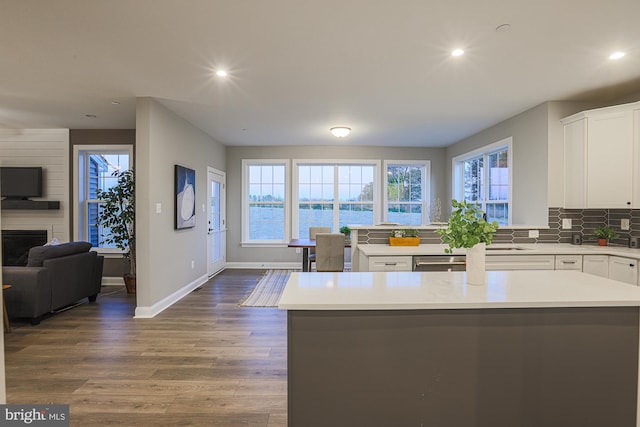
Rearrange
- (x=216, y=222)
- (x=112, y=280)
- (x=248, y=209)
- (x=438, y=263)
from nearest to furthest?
(x=438, y=263) < (x=112, y=280) < (x=216, y=222) < (x=248, y=209)

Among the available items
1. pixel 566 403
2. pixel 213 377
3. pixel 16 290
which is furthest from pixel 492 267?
pixel 16 290

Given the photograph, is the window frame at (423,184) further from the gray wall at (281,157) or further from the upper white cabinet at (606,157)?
the upper white cabinet at (606,157)

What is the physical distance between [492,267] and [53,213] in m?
6.39

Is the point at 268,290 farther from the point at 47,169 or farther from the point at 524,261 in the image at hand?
the point at 47,169

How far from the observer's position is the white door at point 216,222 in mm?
5906

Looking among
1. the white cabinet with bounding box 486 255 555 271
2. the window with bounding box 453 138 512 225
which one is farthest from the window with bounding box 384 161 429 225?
the white cabinet with bounding box 486 255 555 271

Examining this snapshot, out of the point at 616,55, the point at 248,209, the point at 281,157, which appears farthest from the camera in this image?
the point at 248,209

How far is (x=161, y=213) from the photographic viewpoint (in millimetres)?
4047

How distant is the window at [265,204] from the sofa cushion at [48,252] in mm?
3126

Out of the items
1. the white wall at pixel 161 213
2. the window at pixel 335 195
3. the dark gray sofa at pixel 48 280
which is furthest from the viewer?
the window at pixel 335 195

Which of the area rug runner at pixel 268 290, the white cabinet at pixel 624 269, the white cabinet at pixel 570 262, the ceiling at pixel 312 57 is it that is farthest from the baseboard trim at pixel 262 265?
the white cabinet at pixel 624 269

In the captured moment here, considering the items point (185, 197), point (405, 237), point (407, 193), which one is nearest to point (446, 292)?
point (405, 237)

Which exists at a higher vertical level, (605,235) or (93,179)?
(93,179)

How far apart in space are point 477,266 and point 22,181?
6606 mm
